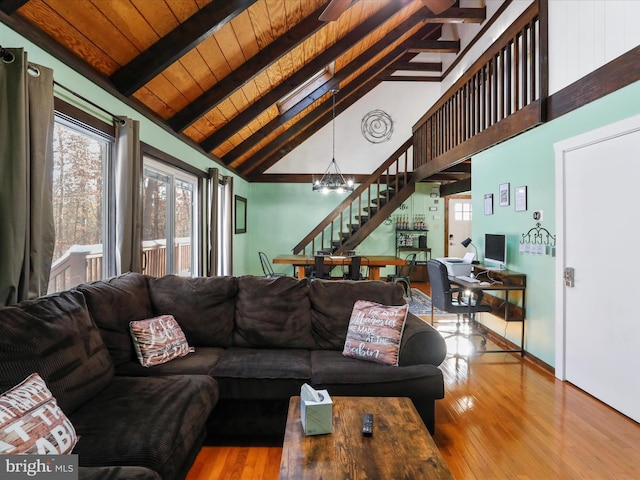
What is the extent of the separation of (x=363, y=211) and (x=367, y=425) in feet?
22.9

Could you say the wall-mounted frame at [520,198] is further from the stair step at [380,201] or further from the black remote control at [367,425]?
the stair step at [380,201]

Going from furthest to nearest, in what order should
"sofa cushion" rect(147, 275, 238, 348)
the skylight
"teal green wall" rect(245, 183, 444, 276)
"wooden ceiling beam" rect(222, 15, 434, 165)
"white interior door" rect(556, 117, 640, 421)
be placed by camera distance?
"teal green wall" rect(245, 183, 444, 276) → "wooden ceiling beam" rect(222, 15, 434, 165) → the skylight → "sofa cushion" rect(147, 275, 238, 348) → "white interior door" rect(556, 117, 640, 421)

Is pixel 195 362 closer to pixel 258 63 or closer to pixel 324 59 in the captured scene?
pixel 258 63

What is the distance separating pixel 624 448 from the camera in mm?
2250

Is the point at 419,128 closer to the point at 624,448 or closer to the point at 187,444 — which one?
the point at 624,448

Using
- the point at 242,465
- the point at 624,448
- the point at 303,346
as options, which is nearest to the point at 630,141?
the point at 624,448

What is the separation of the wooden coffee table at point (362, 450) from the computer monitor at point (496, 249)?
3.02 metres

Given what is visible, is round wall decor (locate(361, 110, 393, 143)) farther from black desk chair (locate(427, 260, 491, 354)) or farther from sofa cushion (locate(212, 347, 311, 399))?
sofa cushion (locate(212, 347, 311, 399))

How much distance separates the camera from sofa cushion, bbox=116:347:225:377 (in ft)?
7.50

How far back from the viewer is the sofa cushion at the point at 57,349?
1.57m

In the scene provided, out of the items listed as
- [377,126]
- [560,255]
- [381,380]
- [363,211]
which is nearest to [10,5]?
[381,380]

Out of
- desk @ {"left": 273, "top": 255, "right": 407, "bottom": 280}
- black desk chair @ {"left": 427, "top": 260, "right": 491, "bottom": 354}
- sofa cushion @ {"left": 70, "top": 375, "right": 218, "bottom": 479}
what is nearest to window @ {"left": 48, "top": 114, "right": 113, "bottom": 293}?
sofa cushion @ {"left": 70, "top": 375, "right": 218, "bottom": 479}

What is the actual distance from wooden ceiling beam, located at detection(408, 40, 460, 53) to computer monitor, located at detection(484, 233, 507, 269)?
4.58 m

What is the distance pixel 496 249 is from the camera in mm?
4387
